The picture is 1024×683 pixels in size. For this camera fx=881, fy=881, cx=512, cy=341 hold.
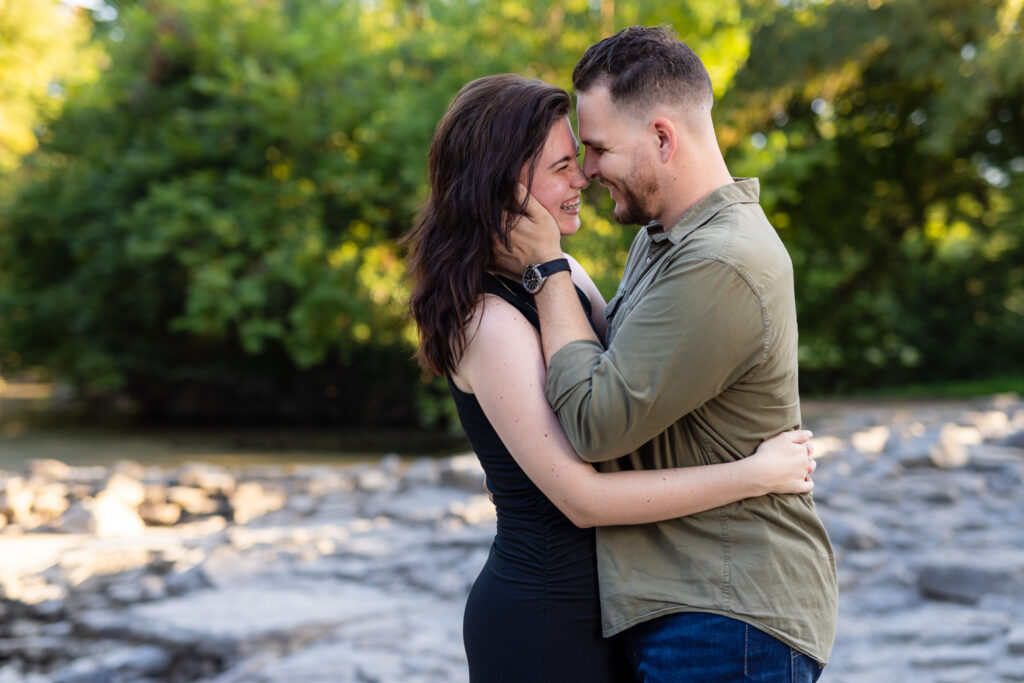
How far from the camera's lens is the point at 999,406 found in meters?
13.6

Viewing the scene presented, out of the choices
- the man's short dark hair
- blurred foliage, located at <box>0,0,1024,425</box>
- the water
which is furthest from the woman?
the water

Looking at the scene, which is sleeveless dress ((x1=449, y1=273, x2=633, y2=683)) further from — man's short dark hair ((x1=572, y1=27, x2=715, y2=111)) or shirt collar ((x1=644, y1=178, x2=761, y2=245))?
man's short dark hair ((x1=572, y1=27, x2=715, y2=111))

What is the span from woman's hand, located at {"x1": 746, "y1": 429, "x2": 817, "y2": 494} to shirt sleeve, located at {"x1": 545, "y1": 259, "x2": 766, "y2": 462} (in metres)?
0.19

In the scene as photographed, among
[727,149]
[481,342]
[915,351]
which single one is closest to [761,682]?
[481,342]

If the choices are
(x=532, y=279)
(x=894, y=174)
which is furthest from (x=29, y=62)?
(x=532, y=279)

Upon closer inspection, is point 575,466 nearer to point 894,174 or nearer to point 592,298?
point 592,298

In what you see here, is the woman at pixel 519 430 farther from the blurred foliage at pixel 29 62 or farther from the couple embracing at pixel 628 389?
the blurred foliage at pixel 29 62

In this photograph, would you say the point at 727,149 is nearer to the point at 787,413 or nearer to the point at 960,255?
the point at 960,255

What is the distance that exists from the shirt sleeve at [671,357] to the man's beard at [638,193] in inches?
11.2

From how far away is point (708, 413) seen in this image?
1.67 metres

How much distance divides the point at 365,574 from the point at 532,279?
4.07 m

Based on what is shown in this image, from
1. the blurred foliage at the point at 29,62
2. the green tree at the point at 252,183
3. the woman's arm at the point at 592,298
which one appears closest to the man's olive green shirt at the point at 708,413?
the woman's arm at the point at 592,298

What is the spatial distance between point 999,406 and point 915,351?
256 inches

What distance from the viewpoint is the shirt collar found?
171 cm
